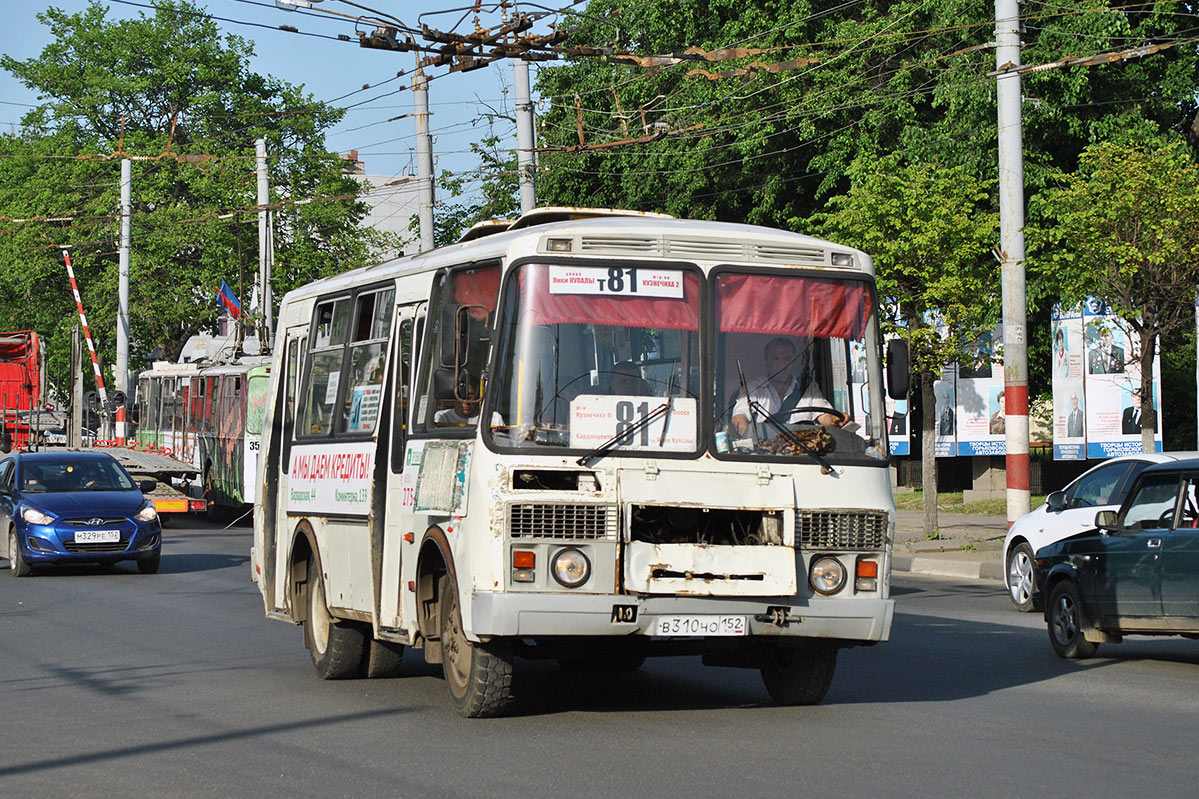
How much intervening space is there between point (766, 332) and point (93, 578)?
14530 mm

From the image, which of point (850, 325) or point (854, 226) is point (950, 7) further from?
point (850, 325)

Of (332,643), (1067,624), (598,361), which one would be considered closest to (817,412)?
(598,361)

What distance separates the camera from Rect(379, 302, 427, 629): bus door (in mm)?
10625

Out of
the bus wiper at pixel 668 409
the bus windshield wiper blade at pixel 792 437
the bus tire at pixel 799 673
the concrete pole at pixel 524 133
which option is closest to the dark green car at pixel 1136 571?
the bus tire at pixel 799 673

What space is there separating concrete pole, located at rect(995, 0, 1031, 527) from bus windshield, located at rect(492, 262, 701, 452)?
13.8 meters

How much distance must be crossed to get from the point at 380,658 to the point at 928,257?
16250 millimetres

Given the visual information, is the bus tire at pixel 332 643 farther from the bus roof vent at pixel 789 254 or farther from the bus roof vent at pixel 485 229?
the bus roof vent at pixel 789 254

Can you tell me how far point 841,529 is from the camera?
9.69 meters

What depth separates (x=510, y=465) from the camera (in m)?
9.27

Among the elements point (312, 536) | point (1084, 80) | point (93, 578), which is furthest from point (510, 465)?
point (1084, 80)

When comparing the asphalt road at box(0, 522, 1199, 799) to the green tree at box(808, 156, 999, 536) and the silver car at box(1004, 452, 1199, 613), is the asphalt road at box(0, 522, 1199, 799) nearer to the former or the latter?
the silver car at box(1004, 452, 1199, 613)

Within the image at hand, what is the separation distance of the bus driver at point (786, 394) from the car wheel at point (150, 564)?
1439 cm

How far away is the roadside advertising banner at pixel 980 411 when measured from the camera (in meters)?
35.8

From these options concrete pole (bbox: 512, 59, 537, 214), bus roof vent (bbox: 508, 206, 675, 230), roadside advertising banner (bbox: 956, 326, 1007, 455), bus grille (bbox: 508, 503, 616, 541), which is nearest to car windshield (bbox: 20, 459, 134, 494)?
concrete pole (bbox: 512, 59, 537, 214)
